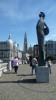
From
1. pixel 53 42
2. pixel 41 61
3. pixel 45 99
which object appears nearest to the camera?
pixel 45 99

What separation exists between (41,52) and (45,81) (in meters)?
2.11

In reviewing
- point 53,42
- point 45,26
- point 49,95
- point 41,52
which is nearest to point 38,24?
point 45,26

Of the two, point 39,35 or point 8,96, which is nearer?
point 8,96

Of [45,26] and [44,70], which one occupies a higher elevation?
[45,26]

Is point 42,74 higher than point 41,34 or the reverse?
the reverse

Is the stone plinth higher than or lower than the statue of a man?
lower

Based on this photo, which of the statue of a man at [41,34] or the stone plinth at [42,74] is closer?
the stone plinth at [42,74]

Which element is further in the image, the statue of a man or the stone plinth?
the statue of a man

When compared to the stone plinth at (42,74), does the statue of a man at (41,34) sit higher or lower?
higher

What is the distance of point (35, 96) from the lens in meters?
10.6

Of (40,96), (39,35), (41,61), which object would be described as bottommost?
(40,96)

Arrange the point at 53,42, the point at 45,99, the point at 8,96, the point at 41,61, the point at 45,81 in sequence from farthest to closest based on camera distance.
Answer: the point at 53,42, the point at 41,61, the point at 45,81, the point at 8,96, the point at 45,99

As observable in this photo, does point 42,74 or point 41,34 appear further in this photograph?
point 41,34

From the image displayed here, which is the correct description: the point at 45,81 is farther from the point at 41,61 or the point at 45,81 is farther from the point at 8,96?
Answer: the point at 8,96
